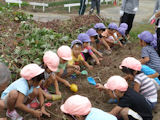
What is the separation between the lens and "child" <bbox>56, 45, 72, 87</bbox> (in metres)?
3.29

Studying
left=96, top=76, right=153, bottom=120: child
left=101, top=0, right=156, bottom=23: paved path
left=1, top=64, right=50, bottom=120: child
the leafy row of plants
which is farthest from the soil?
left=101, top=0, right=156, bottom=23: paved path

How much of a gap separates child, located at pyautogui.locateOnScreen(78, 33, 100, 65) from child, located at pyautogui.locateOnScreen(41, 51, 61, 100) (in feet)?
4.21

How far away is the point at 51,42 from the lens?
Result: 4.38m

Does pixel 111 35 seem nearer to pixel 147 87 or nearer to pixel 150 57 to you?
pixel 150 57

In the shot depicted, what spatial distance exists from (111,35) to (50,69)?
121 inches

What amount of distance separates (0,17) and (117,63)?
357 centimetres

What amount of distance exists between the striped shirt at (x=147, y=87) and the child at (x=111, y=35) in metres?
2.68

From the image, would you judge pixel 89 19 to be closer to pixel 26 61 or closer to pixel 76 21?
pixel 76 21

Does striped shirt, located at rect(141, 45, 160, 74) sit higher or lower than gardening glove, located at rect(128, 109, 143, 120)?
higher

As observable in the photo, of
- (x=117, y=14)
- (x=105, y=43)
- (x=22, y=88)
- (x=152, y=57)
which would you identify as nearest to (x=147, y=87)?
(x=152, y=57)

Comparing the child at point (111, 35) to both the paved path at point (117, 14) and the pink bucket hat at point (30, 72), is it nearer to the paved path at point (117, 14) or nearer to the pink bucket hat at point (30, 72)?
the pink bucket hat at point (30, 72)

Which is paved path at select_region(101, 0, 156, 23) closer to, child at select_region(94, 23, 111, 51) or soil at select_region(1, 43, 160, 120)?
child at select_region(94, 23, 111, 51)

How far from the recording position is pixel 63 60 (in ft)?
11.0

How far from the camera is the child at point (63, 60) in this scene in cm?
329
